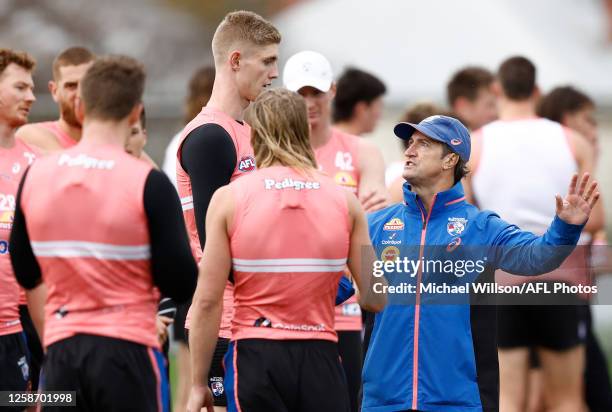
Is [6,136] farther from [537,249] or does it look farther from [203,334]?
[537,249]

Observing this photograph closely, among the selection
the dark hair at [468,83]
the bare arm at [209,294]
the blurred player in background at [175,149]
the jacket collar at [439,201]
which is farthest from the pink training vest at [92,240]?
the dark hair at [468,83]

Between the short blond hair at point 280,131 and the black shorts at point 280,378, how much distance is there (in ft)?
2.54

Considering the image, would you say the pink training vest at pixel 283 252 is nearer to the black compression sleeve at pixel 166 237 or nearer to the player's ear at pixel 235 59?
the black compression sleeve at pixel 166 237

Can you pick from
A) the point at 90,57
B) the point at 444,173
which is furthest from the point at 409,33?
the point at 444,173

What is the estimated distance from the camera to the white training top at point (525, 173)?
27.5 ft

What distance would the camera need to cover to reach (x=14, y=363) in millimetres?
6730

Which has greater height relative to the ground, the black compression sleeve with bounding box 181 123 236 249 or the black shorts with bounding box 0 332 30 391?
the black compression sleeve with bounding box 181 123 236 249

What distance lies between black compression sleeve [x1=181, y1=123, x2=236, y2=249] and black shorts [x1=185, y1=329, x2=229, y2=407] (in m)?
0.49

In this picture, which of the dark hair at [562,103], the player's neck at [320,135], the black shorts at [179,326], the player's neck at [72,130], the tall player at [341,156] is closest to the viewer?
the player's neck at [72,130]

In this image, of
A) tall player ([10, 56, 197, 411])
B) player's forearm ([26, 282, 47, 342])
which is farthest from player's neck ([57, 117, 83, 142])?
tall player ([10, 56, 197, 411])

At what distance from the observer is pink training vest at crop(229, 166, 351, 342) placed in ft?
17.2

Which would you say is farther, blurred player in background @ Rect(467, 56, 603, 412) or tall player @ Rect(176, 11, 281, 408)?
blurred player in background @ Rect(467, 56, 603, 412)

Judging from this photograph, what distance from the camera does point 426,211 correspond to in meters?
6.04

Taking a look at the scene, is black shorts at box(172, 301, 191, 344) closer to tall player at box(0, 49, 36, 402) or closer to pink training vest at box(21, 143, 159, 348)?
tall player at box(0, 49, 36, 402)
